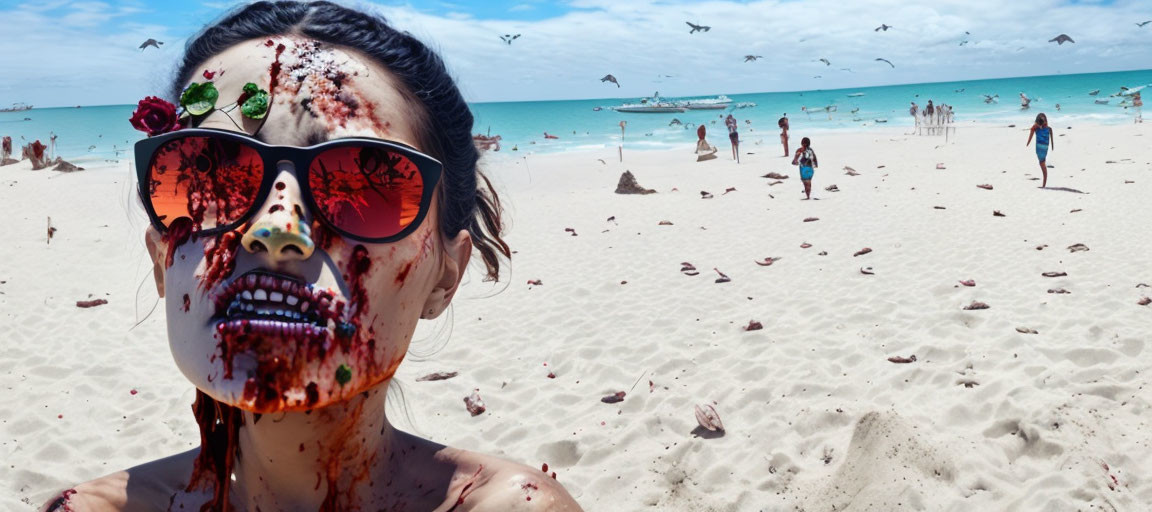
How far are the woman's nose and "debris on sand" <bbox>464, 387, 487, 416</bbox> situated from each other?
463cm

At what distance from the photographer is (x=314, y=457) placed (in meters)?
1.57

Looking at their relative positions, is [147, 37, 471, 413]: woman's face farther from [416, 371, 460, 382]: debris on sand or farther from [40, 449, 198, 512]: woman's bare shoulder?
[416, 371, 460, 382]: debris on sand

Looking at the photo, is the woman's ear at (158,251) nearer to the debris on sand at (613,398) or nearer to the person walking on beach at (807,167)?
the debris on sand at (613,398)

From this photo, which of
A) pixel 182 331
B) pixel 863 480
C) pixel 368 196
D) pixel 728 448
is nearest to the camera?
pixel 182 331

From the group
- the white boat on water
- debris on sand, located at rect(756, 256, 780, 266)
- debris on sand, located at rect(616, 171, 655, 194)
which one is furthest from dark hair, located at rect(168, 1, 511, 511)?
the white boat on water

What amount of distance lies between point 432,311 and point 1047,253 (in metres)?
10.7

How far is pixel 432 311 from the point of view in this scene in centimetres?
169

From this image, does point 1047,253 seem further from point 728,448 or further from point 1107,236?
point 728,448

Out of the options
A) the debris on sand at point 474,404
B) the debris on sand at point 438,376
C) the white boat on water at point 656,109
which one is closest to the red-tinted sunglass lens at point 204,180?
the debris on sand at point 474,404

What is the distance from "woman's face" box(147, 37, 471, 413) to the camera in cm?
129

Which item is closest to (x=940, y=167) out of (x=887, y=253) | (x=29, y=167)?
(x=887, y=253)

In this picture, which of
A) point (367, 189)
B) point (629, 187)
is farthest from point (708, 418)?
point (629, 187)

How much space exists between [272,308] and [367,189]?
0.91ft

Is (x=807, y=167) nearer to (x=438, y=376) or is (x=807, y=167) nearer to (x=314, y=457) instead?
(x=438, y=376)
